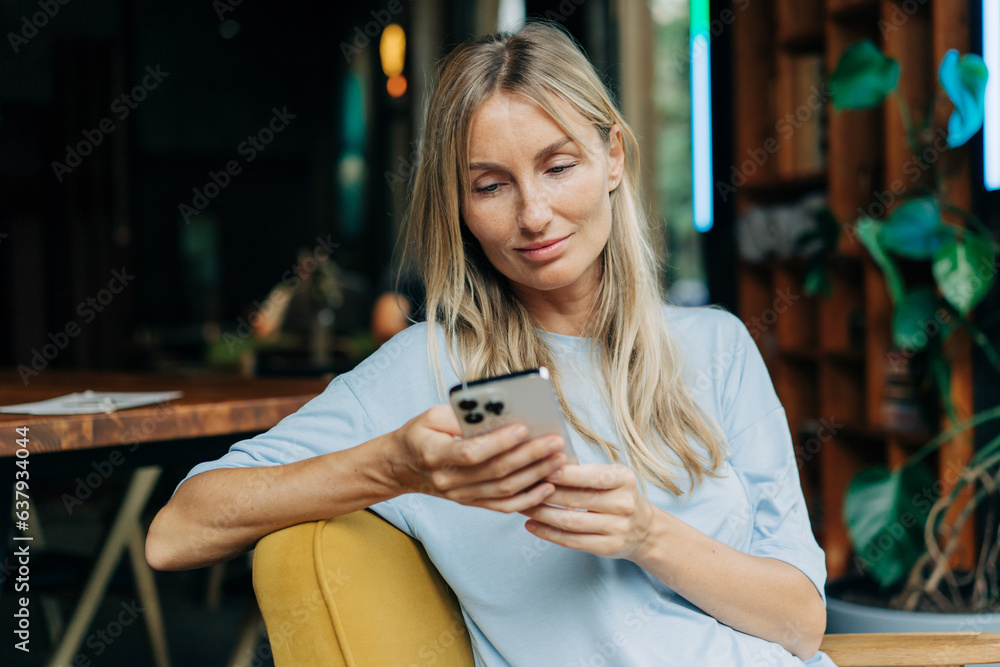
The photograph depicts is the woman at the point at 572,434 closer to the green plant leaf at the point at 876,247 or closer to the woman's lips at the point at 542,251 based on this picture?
the woman's lips at the point at 542,251

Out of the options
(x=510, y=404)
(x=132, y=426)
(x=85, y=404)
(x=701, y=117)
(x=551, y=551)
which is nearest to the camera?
(x=510, y=404)

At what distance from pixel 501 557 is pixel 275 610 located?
28cm

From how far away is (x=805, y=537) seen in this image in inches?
46.8

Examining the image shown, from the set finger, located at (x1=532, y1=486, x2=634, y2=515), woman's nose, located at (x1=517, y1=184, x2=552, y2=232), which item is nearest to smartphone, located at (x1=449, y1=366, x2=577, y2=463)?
finger, located at (x1=532, y1=486, x2=634, y2=515)

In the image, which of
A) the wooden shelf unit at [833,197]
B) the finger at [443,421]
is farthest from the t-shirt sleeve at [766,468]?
the wooden shelf unit at [833,197]

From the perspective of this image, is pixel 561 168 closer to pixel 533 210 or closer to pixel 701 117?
pixel 533 210

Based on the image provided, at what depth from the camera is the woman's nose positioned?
113 centimetres

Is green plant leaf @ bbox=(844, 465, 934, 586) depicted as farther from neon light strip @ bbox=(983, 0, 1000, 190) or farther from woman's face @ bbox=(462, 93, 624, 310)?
woman's face @ bbox=(462, 93, 624, 310)

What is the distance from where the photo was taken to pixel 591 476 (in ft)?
2.86

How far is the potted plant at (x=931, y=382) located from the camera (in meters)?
1.95

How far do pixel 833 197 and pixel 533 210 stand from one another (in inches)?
87.3

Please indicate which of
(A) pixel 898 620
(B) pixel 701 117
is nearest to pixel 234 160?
(B) pixel 701 117

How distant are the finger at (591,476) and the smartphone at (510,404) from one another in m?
0.07

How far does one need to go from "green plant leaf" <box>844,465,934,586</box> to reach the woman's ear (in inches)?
46.7
